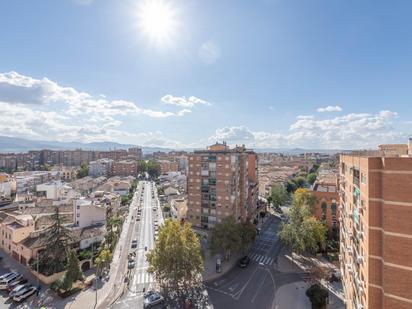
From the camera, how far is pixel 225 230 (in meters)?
37.4

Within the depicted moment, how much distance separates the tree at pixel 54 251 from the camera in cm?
3373

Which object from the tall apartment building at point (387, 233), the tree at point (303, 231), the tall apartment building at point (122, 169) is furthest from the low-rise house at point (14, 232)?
the tall apartment building at point (122, 169)

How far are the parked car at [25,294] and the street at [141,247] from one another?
37.5 feet

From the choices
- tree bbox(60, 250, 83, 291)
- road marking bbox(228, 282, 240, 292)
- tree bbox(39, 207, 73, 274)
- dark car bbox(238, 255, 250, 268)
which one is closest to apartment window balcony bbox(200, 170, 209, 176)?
dark car bbox(238, 255, 250, 268)

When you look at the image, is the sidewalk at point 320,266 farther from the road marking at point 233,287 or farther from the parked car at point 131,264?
the parked car at point 131,264

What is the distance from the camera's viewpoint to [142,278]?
34938 mm

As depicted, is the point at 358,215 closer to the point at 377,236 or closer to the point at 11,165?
the point at 377,236

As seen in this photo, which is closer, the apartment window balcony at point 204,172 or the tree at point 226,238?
the tree at point 226,238

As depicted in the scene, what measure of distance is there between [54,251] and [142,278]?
531 inches

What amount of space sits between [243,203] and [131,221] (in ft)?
100

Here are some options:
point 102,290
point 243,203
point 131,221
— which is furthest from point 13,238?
point 243,203

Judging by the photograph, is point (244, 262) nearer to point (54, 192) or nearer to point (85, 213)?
point (85, 213)

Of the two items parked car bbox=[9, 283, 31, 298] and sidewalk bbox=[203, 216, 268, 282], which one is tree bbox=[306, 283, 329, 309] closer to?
sidewalk bbox=[203, 216, 268, 282]

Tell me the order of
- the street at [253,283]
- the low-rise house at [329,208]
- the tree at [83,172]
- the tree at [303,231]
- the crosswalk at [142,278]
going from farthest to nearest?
the tree at [83,172]
the low-rise house at [329,208]
the tree at [303,231]
the crosswalk at [142,278]
the street at [253,283]
